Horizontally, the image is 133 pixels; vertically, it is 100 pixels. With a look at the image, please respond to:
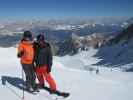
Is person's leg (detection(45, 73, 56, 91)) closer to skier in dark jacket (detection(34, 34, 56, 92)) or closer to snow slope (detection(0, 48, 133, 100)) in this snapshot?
skier in dark jacket (detection(34, 34, 56, 92))

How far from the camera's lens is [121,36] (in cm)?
11512

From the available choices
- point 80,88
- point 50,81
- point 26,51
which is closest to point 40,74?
point 50,81

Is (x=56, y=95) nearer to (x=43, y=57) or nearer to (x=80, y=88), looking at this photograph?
(x=43, y=57)

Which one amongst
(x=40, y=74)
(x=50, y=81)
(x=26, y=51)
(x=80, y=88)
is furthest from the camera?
(x=80, y=88)

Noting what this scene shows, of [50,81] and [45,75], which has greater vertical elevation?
[45,75]

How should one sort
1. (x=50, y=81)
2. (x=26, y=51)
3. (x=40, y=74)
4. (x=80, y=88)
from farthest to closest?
(x=80, y=88), (x=40, y=74), (x=50, y=81), (x=26, y=51)

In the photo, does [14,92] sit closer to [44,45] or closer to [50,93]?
[50,93]

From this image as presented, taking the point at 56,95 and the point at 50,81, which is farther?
the point at 56,95

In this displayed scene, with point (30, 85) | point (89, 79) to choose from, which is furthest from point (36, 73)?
point (89, 79)

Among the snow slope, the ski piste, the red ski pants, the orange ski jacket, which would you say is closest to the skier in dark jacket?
the red ski pants

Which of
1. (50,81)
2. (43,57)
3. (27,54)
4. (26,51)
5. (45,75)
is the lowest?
(50,81)

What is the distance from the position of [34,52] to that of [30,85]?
48.6 inches

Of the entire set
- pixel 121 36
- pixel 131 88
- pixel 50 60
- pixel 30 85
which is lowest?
pixel 121 36

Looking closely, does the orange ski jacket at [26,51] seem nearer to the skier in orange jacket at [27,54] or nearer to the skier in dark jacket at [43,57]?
the skier in orange jacket at [27,54]
